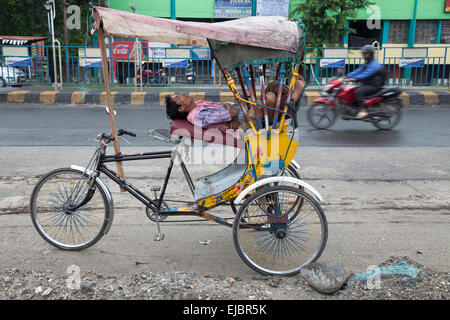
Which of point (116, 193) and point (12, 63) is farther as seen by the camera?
point (12, 63)

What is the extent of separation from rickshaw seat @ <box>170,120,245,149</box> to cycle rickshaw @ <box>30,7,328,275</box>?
0.01 metres

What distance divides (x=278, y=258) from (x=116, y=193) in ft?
7.20

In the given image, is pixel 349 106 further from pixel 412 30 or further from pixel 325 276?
pixel 412 30

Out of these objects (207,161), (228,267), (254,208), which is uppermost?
(207,161)

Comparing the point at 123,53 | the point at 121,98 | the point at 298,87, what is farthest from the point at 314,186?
the point at 123,53

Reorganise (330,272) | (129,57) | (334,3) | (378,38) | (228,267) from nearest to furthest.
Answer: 1. (330,272)
2. (228,267)
3. (129,57)
4. (334,3)
5. (378,38)

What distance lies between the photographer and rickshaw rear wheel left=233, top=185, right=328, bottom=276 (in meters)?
3.11

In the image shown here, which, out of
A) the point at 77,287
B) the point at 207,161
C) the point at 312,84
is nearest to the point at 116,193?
the point at 207,161

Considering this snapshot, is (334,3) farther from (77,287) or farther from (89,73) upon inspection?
(77,287)

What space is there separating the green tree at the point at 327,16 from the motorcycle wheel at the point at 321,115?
721 centimetres

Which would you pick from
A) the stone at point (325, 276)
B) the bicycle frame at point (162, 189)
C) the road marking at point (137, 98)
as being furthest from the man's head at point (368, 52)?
the stone at point (325, 276)

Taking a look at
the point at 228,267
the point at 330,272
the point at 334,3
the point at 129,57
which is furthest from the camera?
the point at 334,3

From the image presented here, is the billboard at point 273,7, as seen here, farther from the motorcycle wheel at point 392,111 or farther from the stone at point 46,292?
the stone at point 46,292

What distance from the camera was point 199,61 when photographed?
1391 cm
